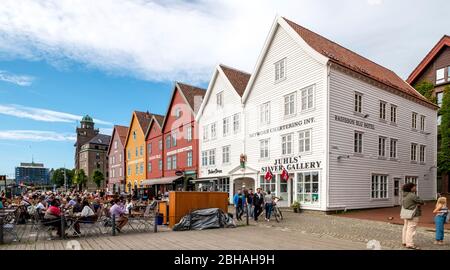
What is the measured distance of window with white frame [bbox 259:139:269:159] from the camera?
25422 mm

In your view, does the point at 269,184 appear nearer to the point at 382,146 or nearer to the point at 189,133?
the point at 382,146

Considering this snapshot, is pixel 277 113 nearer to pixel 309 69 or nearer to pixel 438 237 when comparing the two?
pixel 309 69

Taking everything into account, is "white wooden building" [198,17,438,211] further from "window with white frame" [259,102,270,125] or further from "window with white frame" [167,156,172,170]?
"window with white frame" [167,156,172,170]

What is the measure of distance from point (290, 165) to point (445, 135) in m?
15.9

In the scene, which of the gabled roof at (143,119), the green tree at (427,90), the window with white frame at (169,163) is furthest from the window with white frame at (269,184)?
the gabled roof at (143,119)

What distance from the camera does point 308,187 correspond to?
21438 mm

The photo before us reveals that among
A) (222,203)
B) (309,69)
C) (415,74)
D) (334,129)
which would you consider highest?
(415,74)

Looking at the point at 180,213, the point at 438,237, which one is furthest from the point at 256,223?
the point at 438,237

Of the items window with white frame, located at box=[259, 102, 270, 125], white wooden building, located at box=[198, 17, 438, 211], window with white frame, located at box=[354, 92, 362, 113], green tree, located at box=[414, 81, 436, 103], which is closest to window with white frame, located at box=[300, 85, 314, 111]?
white wooden building, located at box=[198, 17, 438, 211]

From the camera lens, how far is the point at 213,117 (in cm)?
3241

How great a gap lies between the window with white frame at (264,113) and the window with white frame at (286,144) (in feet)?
7.01

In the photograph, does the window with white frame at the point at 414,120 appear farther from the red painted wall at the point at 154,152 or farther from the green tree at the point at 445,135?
the red painted wall at the point at 154,152

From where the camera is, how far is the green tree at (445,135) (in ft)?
96.9
